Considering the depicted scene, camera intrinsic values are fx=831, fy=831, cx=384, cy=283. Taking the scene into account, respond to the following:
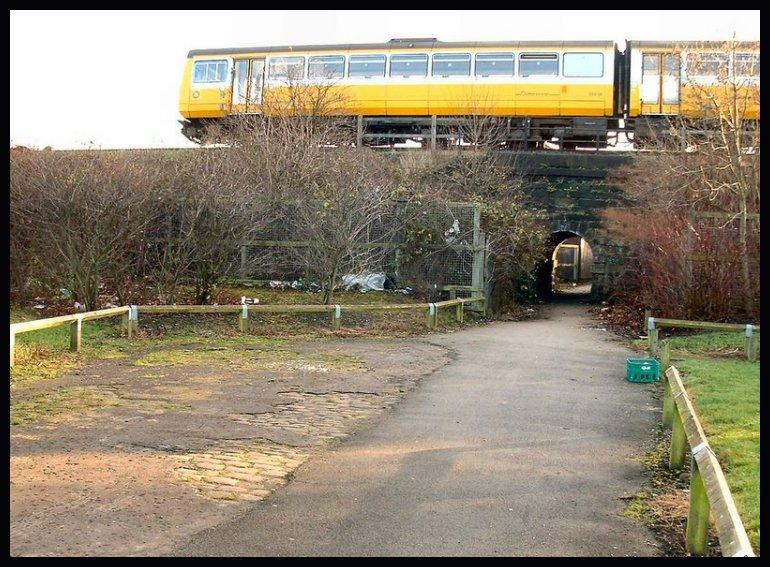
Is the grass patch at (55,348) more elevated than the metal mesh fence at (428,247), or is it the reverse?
the metal mesh fence at (428,247)

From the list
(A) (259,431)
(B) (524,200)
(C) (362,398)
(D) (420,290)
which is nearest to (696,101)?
(B) (524,200)

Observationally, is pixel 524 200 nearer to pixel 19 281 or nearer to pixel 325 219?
pixel 325 219

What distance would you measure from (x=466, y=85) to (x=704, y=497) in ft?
75.2

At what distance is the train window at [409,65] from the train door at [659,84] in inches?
268

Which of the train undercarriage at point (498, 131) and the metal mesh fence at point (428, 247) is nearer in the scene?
the metal mesh fence at point (428, 247)

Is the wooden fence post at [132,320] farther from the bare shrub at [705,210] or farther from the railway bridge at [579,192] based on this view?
the railway bridge at [579,192]

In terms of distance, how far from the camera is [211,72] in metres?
28.3

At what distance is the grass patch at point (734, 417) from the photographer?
556 cm

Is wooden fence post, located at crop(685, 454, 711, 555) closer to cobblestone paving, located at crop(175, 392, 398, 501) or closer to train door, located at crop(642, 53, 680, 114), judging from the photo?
cobblestone paving, located at crop(175, 392, 398, 501)

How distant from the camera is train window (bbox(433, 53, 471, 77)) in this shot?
86.4 feet

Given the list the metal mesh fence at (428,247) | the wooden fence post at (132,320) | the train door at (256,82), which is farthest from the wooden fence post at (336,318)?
the train door at (256,82)

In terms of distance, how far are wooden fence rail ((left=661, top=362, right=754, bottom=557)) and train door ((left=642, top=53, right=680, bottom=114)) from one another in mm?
20763

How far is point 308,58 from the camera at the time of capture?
88.8 feet
